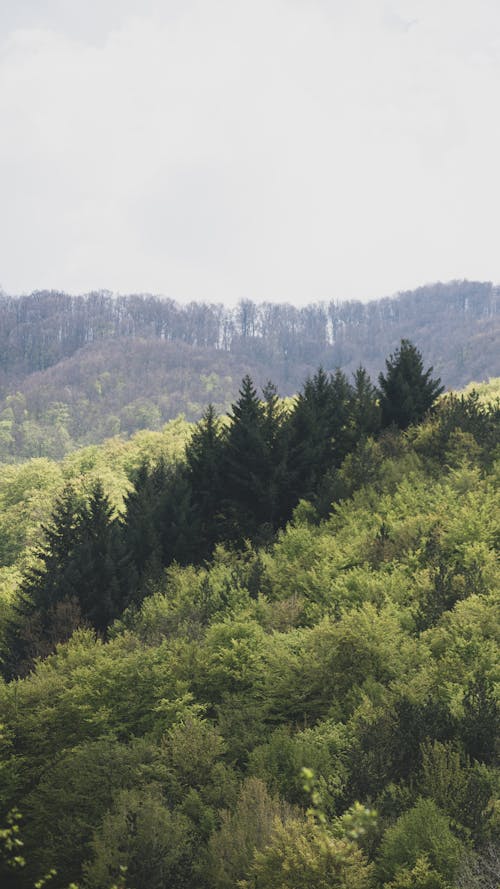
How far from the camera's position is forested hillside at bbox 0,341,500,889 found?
29.6ft

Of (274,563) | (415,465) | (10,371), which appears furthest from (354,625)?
(10,371)

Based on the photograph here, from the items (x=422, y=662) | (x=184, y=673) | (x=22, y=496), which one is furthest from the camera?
(x=22, y=496)

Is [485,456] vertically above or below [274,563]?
above

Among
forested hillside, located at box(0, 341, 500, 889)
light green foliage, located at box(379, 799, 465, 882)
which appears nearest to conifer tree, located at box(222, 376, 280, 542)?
forested hillside, located at box(0, 341, 500, 889)

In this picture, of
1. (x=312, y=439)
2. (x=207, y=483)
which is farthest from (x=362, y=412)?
(x=207, y=483)

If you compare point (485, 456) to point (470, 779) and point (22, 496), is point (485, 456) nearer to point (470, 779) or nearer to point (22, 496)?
point (470, 779)

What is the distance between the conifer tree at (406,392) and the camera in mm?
31094

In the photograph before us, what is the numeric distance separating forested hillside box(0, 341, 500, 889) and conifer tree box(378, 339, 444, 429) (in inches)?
160

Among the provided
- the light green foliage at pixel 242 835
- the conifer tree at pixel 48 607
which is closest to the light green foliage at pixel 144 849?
the light green foliage at pixel 242 835

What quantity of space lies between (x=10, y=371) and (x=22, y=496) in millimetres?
150226

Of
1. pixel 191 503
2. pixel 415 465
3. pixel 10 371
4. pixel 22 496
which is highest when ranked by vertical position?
pixel 10 371

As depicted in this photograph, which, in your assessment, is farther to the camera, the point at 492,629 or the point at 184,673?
the point at 184,673

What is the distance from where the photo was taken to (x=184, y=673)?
1435cm

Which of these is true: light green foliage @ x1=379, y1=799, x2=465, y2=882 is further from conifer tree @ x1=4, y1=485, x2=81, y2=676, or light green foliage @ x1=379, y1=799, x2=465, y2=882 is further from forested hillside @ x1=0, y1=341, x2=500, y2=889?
conifer tree @ x1=4, y1=485, x2=81, y2=676
